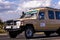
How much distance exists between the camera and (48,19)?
1823 cm

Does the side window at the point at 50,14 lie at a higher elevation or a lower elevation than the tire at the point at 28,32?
higher

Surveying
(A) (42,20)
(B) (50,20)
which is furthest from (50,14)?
(A) (42,20)

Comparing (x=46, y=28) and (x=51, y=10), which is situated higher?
(x=51, y=10)

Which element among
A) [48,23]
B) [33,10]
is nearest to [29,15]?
[33,10]

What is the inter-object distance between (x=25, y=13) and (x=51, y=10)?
1.89 metres

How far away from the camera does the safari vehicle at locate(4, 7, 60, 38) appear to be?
1705 cm

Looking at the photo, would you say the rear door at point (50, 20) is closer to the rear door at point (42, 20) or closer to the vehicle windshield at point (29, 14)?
the rear door at point (42, 20)

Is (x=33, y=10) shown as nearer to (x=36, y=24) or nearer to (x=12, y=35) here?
(x=36, y=24)

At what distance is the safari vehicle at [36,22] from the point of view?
17.0m

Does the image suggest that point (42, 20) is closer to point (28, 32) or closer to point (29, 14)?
point (29, 14)

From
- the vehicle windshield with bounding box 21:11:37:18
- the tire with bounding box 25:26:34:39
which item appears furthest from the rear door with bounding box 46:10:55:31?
the tire with bounding box 25:26:34:39

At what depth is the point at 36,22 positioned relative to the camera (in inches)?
691

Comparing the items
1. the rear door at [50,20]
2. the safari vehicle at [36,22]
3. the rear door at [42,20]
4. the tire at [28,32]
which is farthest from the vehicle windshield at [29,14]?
the rear door at [50,20]

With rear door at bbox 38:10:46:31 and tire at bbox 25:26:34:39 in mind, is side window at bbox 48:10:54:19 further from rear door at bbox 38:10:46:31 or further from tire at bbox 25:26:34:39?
tire at bbox 25:26:34:39
